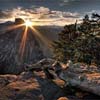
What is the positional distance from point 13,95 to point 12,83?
4.16m

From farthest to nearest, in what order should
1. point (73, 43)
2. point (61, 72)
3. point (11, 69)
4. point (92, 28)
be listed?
point (11, 69) < point (73, 43) < point (92, 28) < point (61, 72)

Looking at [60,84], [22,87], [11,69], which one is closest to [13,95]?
[22,87]

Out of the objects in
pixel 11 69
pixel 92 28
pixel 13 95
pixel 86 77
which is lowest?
pixel 11 69

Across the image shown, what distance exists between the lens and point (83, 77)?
95.1ft

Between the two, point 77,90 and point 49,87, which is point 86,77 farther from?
point 49,87

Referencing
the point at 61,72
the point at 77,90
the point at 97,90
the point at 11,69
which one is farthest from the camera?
the point at 11,69

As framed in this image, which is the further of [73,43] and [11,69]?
[11,69]

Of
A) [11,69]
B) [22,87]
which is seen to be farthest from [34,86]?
[11,69]

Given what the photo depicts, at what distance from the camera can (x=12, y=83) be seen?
112 feet

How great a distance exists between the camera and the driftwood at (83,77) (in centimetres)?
2788

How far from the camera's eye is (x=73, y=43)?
39.7m

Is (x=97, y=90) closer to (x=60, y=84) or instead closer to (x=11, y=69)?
(x=60, y=84)

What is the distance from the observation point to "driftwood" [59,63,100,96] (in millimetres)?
27875

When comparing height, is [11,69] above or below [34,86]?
below
